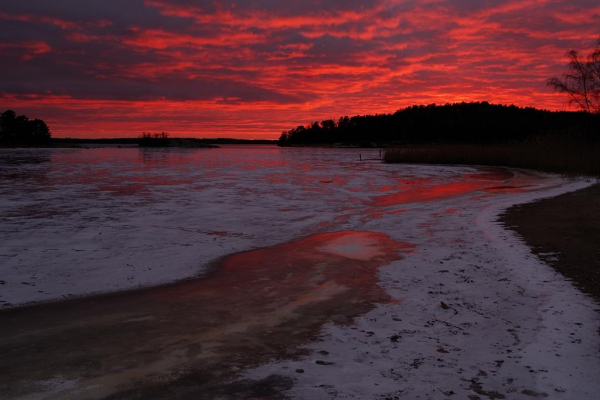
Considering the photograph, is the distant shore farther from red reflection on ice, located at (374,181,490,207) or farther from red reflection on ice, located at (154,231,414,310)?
red reflection on ice, located at (374,181,490,207)

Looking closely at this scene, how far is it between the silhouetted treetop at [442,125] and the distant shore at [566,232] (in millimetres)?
89338

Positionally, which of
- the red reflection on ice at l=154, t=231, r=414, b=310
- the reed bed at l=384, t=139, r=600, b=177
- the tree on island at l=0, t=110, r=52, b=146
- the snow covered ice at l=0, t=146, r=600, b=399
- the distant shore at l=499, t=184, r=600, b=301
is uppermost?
the tree on island at l=0, t=110, r=52, b=146

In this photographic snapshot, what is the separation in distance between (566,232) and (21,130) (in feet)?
396

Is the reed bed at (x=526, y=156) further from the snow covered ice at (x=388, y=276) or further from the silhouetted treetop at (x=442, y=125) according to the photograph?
the silhouetted treetop at (x=442, y=125)

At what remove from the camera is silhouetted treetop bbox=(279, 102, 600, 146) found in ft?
399

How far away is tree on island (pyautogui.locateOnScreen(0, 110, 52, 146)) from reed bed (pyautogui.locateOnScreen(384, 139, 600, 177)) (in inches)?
3801

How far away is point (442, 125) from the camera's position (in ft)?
457

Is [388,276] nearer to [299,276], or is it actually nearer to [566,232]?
[299,276]

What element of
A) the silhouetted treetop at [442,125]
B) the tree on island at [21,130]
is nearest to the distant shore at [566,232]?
the silhouetted treetop at [442,125]

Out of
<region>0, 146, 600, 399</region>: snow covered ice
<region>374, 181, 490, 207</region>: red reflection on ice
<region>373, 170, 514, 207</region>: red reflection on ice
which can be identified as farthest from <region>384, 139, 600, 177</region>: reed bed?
<region>0, 146, 600, 399</region>: snow covered ice

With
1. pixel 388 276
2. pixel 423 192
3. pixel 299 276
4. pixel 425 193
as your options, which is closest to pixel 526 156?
pixel 423 192

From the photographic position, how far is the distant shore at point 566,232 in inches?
246

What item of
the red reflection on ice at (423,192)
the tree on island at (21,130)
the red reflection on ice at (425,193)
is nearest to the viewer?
the red reflection on ice at (425,193)

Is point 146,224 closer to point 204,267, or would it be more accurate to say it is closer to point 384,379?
point 204,267
